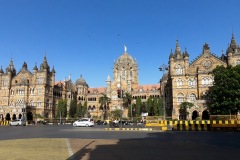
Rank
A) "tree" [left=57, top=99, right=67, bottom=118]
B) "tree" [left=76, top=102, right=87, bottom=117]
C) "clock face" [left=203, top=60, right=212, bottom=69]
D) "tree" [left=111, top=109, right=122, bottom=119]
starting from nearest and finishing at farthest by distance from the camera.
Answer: "clock face" [left=203, top=60, right=212, bottom=69] → "tree" [left=57, top=99, right=67, bottom=118] → "tree" [left=111, top=109, right=122, bottom=119] → "tree" [left=76, top=102, right=87, bottom=117]

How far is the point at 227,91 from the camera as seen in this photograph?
5047 centimetres

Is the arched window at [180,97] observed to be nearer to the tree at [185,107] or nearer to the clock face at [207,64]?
the tree at [185,107]

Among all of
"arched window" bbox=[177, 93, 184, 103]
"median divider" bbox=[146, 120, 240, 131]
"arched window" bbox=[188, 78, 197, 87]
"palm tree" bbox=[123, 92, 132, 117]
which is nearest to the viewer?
"median divider" bbox=[146, 120, 240, 131]

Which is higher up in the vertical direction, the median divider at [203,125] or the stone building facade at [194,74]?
the stone building facade at [194,74]

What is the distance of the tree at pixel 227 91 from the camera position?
49938 millimetres

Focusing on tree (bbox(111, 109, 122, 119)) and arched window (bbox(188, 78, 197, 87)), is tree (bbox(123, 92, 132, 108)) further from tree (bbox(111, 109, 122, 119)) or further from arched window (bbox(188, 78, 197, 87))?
arched window (bbox(188, 78, 197, 87))

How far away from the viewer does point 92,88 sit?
381ft

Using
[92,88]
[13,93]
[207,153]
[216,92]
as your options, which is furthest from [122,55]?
[207,153]

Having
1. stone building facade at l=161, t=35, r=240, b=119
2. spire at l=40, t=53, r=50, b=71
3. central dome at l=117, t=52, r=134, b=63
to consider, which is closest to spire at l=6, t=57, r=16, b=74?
spire at l=40, t=53, r=50, b=71

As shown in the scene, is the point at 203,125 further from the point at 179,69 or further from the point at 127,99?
the point at 127,99

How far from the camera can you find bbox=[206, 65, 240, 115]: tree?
49.9 metres

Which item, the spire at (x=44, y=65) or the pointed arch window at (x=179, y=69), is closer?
the pointed arch window at (x=179, y=69)

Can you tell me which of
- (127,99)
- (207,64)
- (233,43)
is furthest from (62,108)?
(233,43)

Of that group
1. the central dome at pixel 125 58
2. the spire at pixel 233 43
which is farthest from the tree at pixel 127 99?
the spire at pixel 233 43
